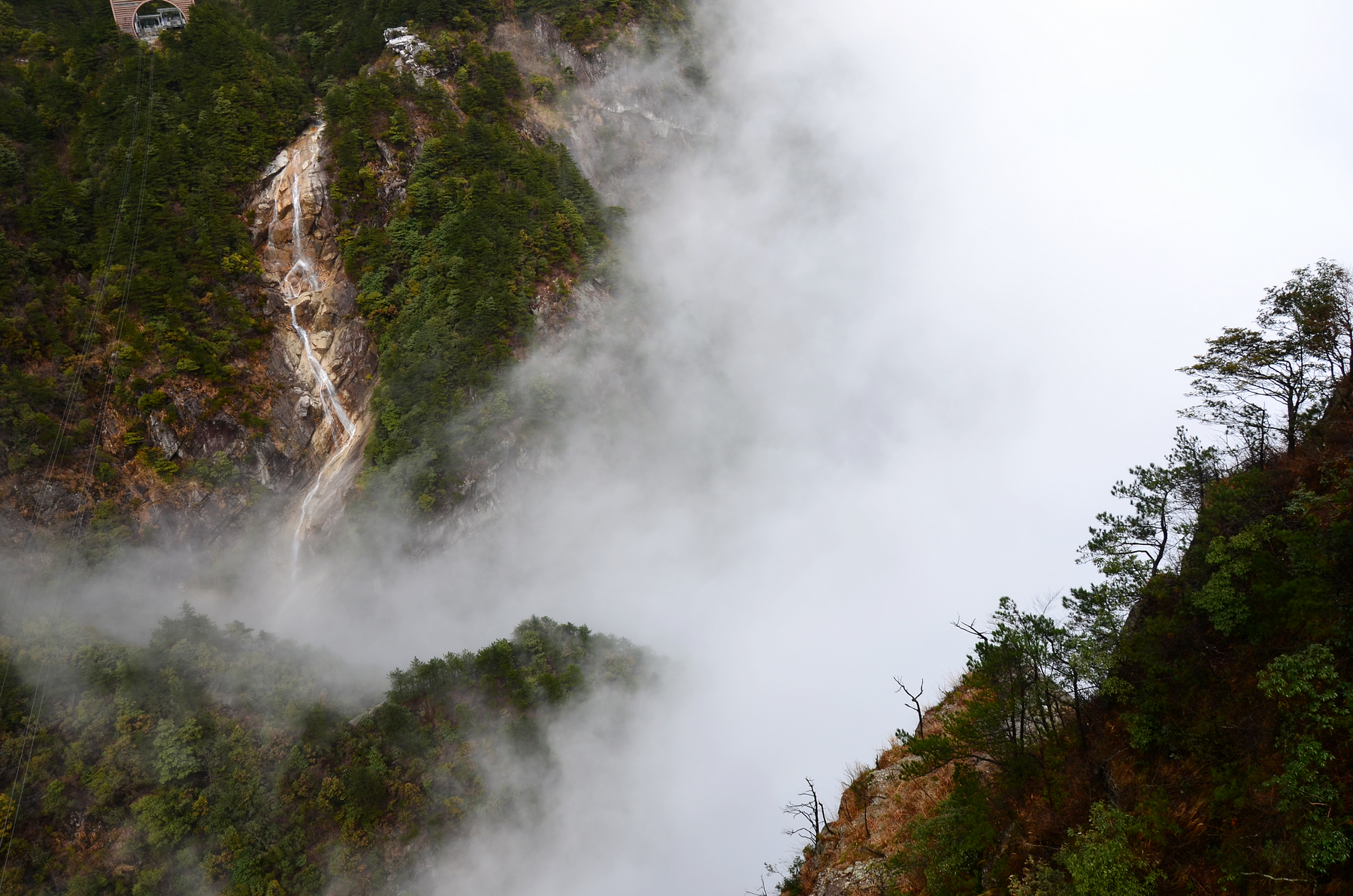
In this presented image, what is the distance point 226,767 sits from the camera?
36.8 metres

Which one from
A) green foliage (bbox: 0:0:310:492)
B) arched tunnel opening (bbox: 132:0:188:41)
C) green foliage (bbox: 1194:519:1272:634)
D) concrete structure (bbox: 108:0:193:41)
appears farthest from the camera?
arched tunnel opening (bbox: 132:0:188:41)

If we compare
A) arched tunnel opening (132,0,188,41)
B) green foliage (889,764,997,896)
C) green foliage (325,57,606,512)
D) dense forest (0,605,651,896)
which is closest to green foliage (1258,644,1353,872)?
green foliage (889,764,997,896)

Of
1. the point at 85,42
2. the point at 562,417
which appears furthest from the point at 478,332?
the point at 85,42

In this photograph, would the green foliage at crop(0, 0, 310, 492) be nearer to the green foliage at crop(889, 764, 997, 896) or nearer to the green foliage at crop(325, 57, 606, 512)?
the green foliage at crop(325, 57, 606, 512)

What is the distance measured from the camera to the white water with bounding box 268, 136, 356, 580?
5181 cm

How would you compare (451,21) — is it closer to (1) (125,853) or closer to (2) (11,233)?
(2) (11,233)

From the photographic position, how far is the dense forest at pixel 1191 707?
11.3 meters

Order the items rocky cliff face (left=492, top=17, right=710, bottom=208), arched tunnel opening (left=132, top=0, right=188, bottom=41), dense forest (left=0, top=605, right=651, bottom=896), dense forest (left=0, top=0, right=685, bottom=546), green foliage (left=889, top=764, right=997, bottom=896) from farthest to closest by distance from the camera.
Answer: rocky cliff face (left=492, top=17, right=710, bottom=208), arched tunnel opening (left=132, top=0, right=188, bottom=41), dense forest (left=0, top=0, right=685, bottom=546), dense forest (left=0, top=605, right=651, bottom=896), green foliage (left=889, top=764, right=997, bottom=896)

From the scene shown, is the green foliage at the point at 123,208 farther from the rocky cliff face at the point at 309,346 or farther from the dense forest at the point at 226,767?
the dense forest at the point at 226,767

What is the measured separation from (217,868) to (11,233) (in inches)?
1874

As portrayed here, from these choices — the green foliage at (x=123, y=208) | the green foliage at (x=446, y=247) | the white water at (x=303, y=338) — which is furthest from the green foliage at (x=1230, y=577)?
the green foliage at (x=123, y=208)

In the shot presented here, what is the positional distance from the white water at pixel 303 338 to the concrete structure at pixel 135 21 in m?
21.7

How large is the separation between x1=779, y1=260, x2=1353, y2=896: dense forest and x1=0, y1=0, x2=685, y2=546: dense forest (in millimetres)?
42652

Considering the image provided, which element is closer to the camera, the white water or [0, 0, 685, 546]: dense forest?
[0, 0, 685, 546]: dense forest
